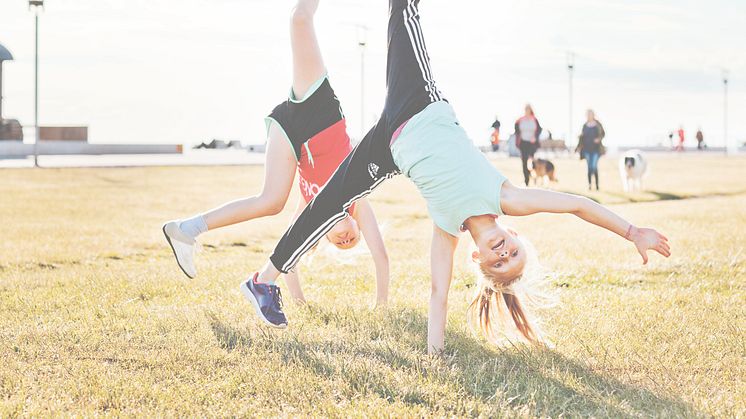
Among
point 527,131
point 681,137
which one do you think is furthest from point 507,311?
point 681,137

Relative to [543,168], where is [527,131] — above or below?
above

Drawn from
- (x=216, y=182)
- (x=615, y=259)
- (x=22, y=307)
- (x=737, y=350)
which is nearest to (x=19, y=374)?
(x=22, y=307)

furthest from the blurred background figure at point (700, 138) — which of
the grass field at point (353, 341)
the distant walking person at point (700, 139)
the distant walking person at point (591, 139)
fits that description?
the grass field at point (353, 341)

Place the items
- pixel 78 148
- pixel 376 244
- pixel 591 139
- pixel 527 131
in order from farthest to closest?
pixel 78 148
pixel 527 131
pixel 591 139
pixel 376 244

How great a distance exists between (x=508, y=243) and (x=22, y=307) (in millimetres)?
3843

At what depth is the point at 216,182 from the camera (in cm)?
2438

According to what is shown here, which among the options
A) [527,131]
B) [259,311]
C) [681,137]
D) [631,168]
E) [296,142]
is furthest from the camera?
[681,137]

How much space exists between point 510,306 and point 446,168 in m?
1.05

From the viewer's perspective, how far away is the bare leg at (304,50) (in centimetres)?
556

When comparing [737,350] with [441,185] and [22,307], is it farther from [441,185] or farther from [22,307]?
[22,307]

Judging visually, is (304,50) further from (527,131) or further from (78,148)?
(78,148)

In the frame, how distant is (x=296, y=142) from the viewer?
553 centimetres

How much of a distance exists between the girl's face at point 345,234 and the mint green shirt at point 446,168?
3.54 ft

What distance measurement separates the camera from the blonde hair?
16.1 ft
